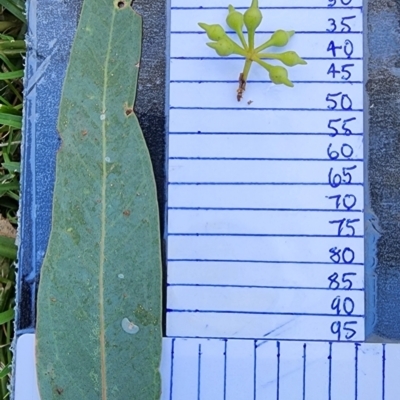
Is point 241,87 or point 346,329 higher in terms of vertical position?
point 241,87

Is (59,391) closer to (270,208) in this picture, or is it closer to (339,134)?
(270,208)

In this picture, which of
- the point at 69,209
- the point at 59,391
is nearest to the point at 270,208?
the point at 69,209

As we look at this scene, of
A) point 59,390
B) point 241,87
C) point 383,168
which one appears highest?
point 241,87

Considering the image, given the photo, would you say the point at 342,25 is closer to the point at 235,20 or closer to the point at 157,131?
the point at 235,20

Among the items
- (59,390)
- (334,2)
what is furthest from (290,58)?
(59,390)

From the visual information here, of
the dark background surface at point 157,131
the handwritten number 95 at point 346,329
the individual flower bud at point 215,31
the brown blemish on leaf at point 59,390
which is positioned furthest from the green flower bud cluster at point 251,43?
the brown blemish on leaf at point 59,390

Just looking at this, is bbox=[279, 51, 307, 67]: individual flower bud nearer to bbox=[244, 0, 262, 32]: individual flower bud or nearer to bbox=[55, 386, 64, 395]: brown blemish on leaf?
bbox=[244, 0, 262, 32]: individual flower bud
